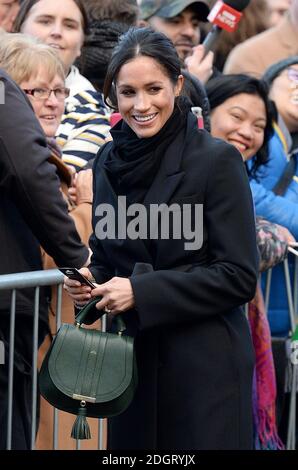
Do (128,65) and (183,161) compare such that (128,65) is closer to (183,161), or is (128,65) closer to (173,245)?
(183,161)

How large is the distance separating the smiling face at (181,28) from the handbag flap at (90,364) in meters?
3.43

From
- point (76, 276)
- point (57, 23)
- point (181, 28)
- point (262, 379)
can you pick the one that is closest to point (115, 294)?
point (76, 276)

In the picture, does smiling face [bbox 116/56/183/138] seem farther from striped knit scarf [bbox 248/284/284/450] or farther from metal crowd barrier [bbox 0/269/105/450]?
striped knit scarf [bbox 248/284/284/450]

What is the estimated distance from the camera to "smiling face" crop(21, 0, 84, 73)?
6.08 metres

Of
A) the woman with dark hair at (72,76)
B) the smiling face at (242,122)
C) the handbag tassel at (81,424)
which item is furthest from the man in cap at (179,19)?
the handbag tassel at (81,424)

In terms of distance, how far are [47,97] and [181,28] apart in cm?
195

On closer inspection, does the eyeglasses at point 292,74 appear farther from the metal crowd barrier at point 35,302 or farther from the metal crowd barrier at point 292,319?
the metal crowd barrier at point 35,302

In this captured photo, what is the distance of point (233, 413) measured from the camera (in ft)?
13.3

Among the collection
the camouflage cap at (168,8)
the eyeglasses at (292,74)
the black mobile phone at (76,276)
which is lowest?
Result: the black mobile phone at (76,276)

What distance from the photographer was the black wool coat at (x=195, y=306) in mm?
3979

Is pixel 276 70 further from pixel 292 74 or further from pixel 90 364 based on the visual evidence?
pixel 90 364

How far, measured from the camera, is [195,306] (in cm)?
398

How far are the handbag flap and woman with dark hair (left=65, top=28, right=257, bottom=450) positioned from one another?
0.11m

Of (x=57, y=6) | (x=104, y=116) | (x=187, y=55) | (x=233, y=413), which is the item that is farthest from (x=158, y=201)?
(x=187, y=55)
